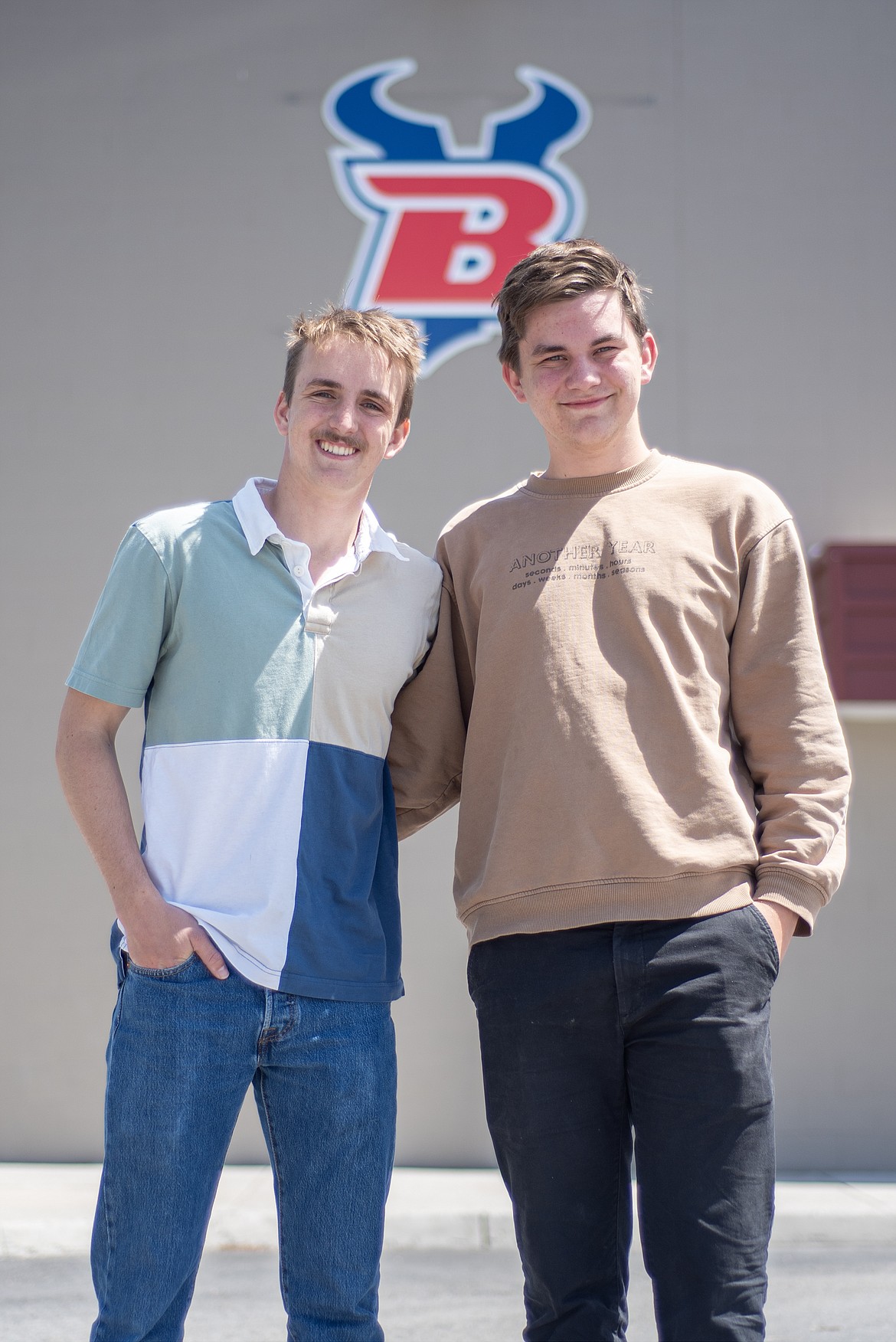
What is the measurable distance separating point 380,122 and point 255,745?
4544 mm

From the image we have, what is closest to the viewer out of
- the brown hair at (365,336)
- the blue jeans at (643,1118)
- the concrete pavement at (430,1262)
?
the blue jeans at (643,1118)

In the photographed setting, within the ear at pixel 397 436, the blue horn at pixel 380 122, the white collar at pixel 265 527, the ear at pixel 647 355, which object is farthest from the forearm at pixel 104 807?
the blue horn at pixel 380 122

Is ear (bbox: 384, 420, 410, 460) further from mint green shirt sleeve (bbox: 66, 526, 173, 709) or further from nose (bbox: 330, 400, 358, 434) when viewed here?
mint green shirt sleeve (bbox: 66, 526, 173, 709)

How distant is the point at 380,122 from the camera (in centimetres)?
573

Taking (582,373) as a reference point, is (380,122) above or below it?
above

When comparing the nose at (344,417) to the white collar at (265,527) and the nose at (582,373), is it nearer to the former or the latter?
the white collar at (265,527)

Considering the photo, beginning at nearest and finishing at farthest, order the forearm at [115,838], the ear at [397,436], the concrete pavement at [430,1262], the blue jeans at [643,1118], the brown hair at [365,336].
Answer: the blue jeans at [643,1118] < the forearm at [115,838] < the brown hair at [365,336] < the ear at [397,436] < the concrete pavement at [430,1262]

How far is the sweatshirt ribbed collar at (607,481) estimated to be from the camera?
7.42ft

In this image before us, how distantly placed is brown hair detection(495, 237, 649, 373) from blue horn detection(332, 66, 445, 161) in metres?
3.80

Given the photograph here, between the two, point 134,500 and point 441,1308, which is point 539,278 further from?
point 134,500

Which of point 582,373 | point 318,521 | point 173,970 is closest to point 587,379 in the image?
point 582,373

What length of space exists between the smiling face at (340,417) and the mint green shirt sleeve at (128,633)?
0.35m

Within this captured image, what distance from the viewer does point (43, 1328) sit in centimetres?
347

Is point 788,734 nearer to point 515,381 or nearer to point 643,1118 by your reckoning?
point 643,1118
